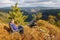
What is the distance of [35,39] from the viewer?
33.3 ft

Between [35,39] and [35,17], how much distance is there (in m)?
3.96

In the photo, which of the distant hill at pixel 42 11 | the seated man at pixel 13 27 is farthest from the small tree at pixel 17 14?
the seated man at pixel 13 27

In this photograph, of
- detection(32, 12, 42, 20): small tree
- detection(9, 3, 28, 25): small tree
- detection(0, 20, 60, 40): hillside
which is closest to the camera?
detection(0, 20, 60, 40): hillside

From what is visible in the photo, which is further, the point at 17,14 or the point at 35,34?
the point at 17,14

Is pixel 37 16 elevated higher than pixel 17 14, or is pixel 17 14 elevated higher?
pixel 37 16

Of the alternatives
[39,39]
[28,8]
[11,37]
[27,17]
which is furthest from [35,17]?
[11,37]

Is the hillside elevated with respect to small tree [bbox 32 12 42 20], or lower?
elevated

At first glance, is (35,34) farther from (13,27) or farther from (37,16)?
(37,16)

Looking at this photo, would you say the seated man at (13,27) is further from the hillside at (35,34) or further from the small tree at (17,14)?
the small tree at (17,14)

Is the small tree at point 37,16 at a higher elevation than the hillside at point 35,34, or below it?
below

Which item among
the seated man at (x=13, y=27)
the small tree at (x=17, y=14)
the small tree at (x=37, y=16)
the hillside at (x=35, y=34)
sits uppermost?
the seated man at (x=13, y=27)

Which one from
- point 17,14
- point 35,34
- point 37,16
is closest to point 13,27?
point 35,34

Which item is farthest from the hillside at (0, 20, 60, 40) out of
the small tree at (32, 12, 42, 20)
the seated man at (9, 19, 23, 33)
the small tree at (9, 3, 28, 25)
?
the small tree at (9, 3, 28, 25)

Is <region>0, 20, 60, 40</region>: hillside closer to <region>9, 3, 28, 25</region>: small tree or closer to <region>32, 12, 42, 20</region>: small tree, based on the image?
<region>32, 12, 42, 20</region>: small tree
